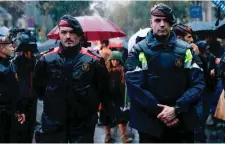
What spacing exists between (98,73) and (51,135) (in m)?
0.78

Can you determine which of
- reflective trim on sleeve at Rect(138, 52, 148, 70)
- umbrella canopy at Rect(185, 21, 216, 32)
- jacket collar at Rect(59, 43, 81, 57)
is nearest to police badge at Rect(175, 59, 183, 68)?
reflective trim on sleeve at Rect(138, 52, 148, 70)

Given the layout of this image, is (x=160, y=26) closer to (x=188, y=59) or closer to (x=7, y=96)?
(x=188, y=59)

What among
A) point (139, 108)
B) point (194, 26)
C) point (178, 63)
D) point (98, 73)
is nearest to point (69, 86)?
point (98, 73)

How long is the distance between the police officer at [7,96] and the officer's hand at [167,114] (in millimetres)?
2372

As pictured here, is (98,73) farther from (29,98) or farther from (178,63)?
(29,98)

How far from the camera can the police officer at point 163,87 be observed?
4875mm

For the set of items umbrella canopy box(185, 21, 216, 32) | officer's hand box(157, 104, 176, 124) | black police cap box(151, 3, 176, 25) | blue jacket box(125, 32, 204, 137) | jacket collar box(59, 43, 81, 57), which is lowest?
umbrella canopy box(185, 21, 216, 32)

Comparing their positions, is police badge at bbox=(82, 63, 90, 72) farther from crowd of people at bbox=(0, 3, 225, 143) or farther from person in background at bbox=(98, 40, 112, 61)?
person in background at bbox=(98, 40, 112, 61)

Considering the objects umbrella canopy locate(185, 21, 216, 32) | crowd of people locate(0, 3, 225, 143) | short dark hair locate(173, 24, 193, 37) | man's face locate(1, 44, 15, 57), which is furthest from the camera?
umbrella canopy locate(185, 21, 216, 32)

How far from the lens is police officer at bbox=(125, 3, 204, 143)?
4875mm

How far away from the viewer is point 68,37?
17.7 feet

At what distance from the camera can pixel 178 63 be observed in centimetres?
495

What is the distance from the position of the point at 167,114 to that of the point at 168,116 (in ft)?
0.07

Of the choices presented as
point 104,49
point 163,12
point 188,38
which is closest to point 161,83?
point 163,12
